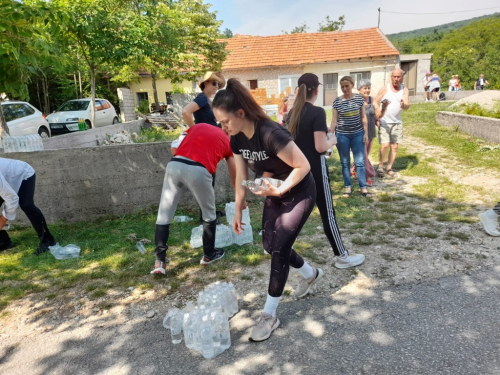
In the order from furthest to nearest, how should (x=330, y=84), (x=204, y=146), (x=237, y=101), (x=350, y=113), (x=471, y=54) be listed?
(x=471, y=54)
(x=330, y=84)
(x=350, y=113)
(x=204, y=146)
(x=237, y=101)

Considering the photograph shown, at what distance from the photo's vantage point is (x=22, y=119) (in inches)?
419

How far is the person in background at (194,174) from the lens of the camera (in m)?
3.42

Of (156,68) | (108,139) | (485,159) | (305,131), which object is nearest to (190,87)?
(156,68)

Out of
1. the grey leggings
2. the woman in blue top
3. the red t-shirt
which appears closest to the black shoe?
the grey leggings

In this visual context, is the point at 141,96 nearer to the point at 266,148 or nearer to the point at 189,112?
the point at 189,112

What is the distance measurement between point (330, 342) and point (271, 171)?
1267mm

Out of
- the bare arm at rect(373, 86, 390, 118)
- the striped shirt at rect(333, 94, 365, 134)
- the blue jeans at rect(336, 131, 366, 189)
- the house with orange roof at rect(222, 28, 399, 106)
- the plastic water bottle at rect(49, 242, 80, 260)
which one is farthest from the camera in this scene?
the house with orange roof at rect(222, 28, 399, 106)

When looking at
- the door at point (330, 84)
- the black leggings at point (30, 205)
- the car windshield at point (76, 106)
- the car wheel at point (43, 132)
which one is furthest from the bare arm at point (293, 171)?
the door at point (330, 84)

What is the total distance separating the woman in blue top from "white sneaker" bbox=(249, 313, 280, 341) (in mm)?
3479

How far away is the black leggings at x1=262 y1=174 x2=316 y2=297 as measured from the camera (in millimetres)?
2496

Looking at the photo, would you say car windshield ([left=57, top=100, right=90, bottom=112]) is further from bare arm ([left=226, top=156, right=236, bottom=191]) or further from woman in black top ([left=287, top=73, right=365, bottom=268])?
woman in black top ([left=287, top=73, right=365, bottom=268])

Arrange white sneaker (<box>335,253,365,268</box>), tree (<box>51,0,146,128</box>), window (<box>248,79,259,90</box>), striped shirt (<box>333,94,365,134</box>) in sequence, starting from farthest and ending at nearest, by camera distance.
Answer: window (<box>248,79,259,90</box>), tree (<box>51,0,146,128</box>), striped shirt (<box>333,94,365,134</box>), white sneaker (<box>335,253,365,268</box>)

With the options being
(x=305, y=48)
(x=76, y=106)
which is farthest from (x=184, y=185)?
(x=305, y=48)

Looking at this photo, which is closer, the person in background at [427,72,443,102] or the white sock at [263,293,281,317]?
the white sock at [263,293,281,317]
